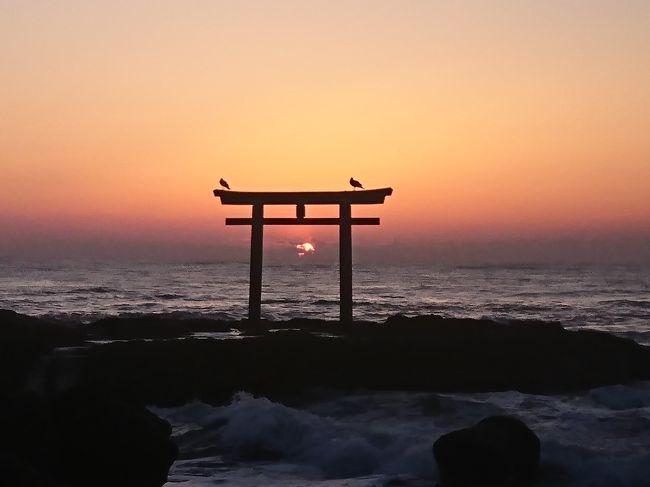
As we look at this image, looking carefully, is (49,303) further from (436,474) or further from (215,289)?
(436,474)

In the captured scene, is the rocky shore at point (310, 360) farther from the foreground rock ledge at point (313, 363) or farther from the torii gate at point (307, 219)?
the torii gate at point (307, 219)

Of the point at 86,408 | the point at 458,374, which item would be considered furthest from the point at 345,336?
the point at 86,408

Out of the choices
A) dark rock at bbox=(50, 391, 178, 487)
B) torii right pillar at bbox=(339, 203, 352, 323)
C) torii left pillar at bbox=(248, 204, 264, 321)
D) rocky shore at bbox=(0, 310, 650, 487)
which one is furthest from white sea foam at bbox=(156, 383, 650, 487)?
torii left pillar at bbox=(248, 204, 264, 321)

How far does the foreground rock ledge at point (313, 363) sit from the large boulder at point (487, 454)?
4.43 metres

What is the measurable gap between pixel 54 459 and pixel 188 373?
5.72 metres

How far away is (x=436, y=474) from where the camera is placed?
31.5 ft

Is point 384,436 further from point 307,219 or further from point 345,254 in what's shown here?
point 307,219

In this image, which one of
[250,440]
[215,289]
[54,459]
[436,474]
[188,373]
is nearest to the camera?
[54,459]

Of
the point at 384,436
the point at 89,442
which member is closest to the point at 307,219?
the point at 384,436

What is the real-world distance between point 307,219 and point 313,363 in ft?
15.1

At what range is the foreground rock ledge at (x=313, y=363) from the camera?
42.7 ft

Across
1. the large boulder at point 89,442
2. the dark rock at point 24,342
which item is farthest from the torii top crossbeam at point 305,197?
the large boulder at point 89,442

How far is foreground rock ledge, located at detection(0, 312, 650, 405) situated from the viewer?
13.0 meters

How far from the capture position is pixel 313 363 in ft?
44.1
